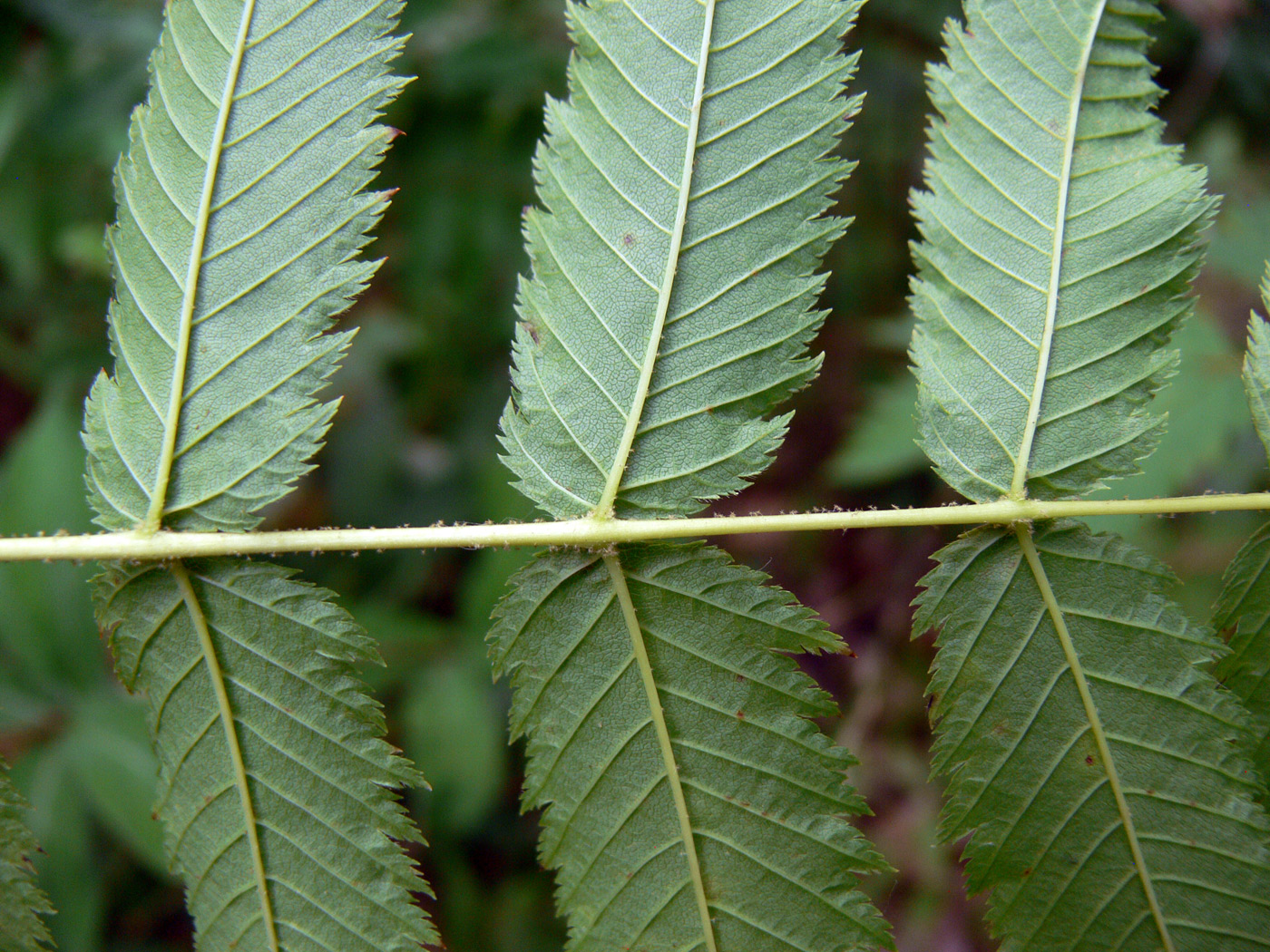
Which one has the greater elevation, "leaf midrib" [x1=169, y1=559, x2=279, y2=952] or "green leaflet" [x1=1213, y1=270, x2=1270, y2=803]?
"leaf midrib" [x1=169, y1=559, x2=279, y2=952]

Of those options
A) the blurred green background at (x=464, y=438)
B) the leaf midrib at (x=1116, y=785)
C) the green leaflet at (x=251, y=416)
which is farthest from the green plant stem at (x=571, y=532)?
the blurred green background at (x=464, y=438)

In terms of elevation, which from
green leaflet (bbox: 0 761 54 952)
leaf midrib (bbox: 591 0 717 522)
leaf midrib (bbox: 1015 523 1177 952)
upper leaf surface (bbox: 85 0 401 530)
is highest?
upper leaf surface (bbox: 85 0 401 530)

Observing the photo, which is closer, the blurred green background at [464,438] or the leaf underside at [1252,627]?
the leaf underside at [1252,627]

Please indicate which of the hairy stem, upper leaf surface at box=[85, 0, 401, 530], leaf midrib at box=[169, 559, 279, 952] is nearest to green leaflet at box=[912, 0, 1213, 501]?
the hairy stem

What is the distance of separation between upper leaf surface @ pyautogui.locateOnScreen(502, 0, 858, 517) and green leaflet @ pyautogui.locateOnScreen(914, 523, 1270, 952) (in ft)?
1.49

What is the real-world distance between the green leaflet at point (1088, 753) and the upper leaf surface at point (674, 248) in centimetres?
45

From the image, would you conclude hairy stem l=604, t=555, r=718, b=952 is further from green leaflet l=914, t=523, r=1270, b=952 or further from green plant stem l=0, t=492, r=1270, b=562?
green leaflet l=914, t=523, r=1270, b=952

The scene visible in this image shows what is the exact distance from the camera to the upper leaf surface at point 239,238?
136cm

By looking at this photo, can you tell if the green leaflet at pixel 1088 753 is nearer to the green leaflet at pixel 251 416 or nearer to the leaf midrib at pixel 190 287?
the green leaflet at pixel 251 416

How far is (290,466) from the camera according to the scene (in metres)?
1.36

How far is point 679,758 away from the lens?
133cm

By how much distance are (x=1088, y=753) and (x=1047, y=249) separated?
0.81 m

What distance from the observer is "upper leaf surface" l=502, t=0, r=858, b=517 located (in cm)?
133

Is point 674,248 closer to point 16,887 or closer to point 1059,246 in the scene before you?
point 1059,246
